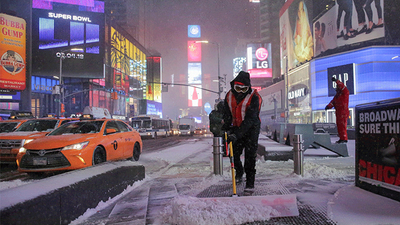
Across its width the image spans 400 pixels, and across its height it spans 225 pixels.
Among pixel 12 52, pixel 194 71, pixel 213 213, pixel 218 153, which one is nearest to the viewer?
pixel 213 213

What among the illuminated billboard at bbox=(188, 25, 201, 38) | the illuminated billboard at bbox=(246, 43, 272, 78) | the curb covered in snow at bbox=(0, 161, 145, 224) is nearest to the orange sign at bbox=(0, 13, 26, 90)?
the curb covered in snow at bbox=(0, 161, 145, 224)

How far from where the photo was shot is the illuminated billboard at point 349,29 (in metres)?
40.7

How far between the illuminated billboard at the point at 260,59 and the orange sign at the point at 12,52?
223ft

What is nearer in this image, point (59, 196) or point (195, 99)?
point (59, 196)

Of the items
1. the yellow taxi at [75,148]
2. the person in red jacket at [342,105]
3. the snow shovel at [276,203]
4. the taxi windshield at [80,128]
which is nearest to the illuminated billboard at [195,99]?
the person in red jacket at [342,105]

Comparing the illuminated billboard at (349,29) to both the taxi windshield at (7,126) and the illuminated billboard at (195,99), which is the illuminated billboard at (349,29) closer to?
the taxi windshield at (7,126)

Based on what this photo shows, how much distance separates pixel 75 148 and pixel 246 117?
4.33 metres

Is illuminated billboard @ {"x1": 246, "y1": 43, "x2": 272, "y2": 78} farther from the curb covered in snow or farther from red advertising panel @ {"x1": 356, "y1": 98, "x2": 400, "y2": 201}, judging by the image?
the curb covered in snow

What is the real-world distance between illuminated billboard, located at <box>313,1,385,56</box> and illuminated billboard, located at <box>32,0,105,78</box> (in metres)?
41.1

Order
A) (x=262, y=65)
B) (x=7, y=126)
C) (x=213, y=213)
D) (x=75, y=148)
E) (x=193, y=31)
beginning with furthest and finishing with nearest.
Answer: (x=193, y=31)
(x=262, y=65)
(x=7, y=126)
(x=75, y=148)
(x=213, y=213)

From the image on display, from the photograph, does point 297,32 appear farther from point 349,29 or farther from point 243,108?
point 243,108

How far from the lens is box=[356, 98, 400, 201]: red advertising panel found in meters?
3.62

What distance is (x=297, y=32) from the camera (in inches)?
2377

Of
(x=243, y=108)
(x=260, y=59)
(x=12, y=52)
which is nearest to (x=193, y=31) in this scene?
(x=260, y=59)
